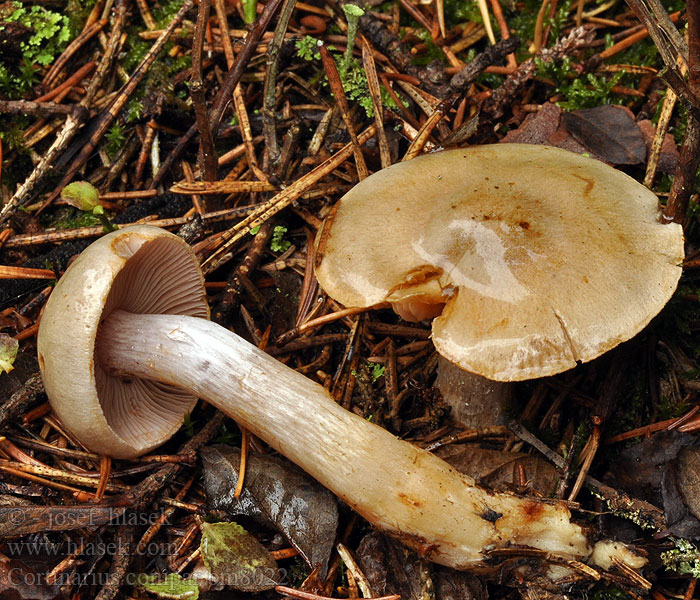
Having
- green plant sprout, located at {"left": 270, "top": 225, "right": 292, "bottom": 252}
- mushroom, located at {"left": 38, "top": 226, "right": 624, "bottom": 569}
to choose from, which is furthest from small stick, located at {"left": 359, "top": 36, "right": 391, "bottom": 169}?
mushroom, located at {"left": 38, "top": 226, "right": 624, "bottom": 569}

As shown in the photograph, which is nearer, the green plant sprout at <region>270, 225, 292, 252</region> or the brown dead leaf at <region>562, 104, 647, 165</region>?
the brown dead leaf at <region>562, 104, 647, 165</region>

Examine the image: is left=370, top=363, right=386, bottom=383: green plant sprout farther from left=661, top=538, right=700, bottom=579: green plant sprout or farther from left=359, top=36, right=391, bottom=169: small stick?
left=661, top=538, right=700, bottom=579: green plant sprout

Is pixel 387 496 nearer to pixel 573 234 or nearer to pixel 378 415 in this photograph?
pixel 378 415

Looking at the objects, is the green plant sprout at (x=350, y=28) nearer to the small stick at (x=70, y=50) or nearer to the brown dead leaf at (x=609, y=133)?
the brown dead leaf at (x=609, y=133)

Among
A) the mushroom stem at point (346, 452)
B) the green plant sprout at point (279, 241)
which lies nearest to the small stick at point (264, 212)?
the green plant sprout at point (279, 241)

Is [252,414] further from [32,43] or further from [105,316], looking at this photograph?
[32,43]

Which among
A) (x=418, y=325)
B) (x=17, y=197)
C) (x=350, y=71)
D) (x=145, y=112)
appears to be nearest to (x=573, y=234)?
(x=418, y=325)

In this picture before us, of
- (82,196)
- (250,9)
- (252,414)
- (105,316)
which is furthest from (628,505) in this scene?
(250,9)
